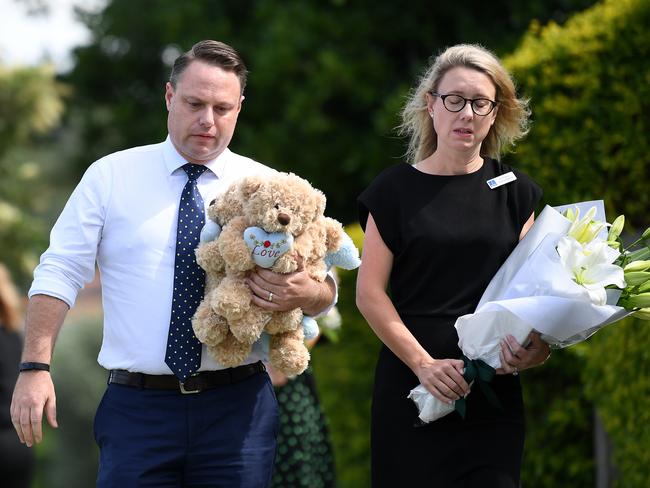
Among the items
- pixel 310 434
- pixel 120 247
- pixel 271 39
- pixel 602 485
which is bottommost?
pixel 602 485

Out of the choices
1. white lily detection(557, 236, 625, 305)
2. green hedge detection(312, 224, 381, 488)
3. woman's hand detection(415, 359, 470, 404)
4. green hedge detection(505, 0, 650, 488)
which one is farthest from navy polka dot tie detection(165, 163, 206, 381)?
green hedge detection(312, 224, 381, 488)

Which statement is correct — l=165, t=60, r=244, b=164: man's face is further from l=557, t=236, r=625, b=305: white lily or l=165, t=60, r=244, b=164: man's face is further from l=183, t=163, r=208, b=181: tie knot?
l=557, t=236, r=625, b=305: white lily

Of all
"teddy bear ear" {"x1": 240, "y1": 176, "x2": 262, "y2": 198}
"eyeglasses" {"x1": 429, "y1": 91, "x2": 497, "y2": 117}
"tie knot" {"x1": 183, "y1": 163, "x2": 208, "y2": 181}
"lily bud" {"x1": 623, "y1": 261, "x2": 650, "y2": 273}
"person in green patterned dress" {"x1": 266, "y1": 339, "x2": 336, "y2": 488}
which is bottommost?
"person in green patterned dress" {"x1": 266, "y1": 339, "x2": 336, "y2": 488}

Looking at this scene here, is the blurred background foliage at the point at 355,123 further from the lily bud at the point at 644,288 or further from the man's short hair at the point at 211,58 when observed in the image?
the man's short hair at the point at 211,58

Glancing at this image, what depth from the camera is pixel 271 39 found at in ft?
42.6

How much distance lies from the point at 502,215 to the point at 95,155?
15030 millimetres

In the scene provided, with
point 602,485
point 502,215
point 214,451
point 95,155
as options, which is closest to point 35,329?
point 214,451

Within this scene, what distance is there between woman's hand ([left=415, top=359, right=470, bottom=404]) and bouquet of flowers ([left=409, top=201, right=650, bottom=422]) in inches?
2.0

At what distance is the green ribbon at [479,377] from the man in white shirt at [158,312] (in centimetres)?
57

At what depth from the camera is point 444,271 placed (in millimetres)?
3789

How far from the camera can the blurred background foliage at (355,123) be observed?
18.2 ft

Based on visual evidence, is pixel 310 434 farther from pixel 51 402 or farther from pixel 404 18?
pixel 404 18

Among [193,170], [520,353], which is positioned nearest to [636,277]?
[520,353]

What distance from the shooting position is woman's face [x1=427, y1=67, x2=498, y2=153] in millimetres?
3785
